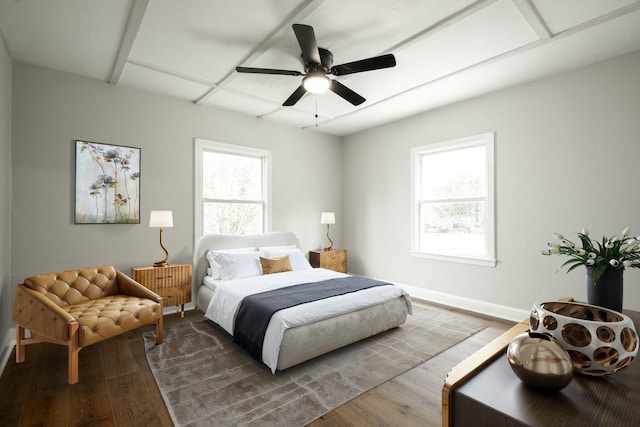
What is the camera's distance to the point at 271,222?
4949mm

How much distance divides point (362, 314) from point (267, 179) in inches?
109

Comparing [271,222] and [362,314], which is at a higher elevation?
[271,222]

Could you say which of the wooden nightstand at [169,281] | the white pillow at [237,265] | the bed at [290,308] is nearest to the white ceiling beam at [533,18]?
the bed at [290,308]

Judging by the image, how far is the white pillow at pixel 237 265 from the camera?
3852 mm

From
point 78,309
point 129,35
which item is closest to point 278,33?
point 129,35

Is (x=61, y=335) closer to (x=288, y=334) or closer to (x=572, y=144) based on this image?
(x=288, y=334)

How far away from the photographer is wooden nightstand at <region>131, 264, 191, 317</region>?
3576mm

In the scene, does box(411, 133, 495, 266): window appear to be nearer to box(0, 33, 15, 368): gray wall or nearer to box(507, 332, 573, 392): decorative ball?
box(507, 332, 573, 392): decorative ball

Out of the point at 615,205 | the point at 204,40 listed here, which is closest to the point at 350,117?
the point at 204,40

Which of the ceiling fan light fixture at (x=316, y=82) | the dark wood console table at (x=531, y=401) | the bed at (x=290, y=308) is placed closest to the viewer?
the dark wood console table at (x=531, y=401)

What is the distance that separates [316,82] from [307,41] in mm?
481

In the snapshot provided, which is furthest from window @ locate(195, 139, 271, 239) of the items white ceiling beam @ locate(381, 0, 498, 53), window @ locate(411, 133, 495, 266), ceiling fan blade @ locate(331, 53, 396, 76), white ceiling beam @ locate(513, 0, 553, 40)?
white ceiling beam @ locate(513, 0, 553, 40)

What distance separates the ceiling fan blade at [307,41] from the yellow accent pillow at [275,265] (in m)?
2.50

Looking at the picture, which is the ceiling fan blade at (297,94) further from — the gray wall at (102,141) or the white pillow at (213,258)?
the white pillow at (213,258)
